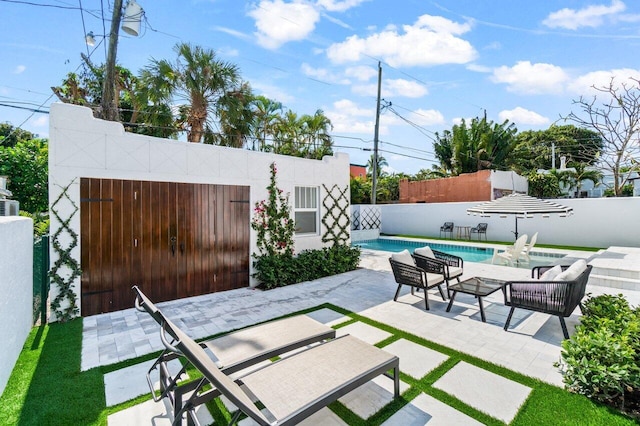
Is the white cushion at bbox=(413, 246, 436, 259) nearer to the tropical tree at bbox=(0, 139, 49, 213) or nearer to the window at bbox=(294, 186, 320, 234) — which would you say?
the window at bbox=(294, 186, 320, 234)

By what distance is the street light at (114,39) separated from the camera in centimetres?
648

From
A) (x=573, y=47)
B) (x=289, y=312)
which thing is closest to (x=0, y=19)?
(x=289, y=312)

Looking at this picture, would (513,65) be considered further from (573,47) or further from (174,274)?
(174,274)

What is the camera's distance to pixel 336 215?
9.45 metres

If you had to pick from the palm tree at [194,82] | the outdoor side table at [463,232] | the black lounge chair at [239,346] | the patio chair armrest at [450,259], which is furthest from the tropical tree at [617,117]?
the black lounge chair at [239,346]

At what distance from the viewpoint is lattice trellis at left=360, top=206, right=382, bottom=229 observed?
66.2 ft

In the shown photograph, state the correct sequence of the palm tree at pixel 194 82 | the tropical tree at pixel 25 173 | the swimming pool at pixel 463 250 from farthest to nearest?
the swimming pool at pixel 463 250 → the palm tree at pixel 194 82 → the tropical tree at pixel 25 173

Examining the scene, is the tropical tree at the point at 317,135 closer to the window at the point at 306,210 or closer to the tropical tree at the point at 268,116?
the tropical tree at the point at 268,116

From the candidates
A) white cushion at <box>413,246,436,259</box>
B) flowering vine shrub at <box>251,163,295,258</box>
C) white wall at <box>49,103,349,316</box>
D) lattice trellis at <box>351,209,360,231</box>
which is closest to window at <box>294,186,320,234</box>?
flowering vine shrub at <box>251,163,295,258</box>

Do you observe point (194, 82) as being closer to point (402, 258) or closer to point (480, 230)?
point (402, 258)

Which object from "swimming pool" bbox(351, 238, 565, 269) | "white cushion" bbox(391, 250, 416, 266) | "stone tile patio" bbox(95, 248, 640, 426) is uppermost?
"white cushion" bbox(391, 250, 416, 266)

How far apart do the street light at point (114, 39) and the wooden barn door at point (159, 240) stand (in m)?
3.35

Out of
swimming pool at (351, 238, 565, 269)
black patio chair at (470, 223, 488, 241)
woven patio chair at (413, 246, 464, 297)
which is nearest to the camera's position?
woven patio chair at (413, 246, 464, 297)

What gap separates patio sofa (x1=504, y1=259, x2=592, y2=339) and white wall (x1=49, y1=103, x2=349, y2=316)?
18.6ft
